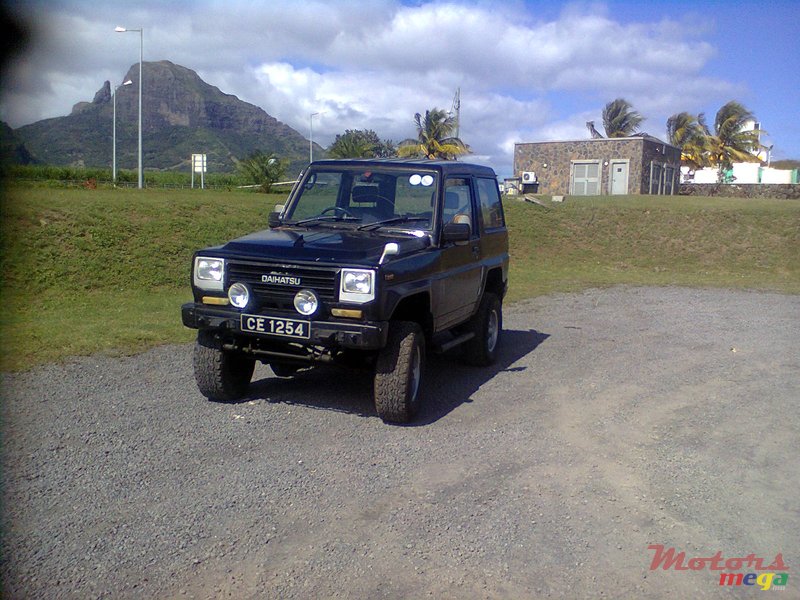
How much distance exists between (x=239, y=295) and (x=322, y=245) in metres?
0.79

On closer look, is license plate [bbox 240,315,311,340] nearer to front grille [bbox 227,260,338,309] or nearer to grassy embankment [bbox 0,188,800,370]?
front grille [bbox 227,260,338,309]

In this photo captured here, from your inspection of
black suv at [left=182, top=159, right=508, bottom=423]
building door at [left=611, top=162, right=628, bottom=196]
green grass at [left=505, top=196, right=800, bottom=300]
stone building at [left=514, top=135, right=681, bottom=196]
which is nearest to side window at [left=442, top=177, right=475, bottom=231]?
black suv at [left=182, top=159, right=508, bottom=423]

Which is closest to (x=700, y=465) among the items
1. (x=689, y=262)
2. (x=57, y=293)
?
(x=57, y=293)

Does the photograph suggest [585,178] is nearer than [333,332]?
No

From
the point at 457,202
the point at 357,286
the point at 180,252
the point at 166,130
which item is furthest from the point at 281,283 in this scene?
the point at 166,130

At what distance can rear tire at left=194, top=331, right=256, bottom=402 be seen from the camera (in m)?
6.32

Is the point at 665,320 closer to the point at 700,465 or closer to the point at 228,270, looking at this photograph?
the point at 700,465

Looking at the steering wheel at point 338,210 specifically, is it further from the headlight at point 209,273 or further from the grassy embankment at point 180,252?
the grassy embankment at point 180,252

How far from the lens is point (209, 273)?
610cm

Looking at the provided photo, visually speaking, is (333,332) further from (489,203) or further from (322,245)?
(489,203)

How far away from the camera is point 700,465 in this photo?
5.37 meters

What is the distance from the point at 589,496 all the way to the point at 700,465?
3.74 feet

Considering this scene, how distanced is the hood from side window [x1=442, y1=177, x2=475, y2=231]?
0.70 m

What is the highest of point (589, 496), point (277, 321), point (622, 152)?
point (622, 152)
